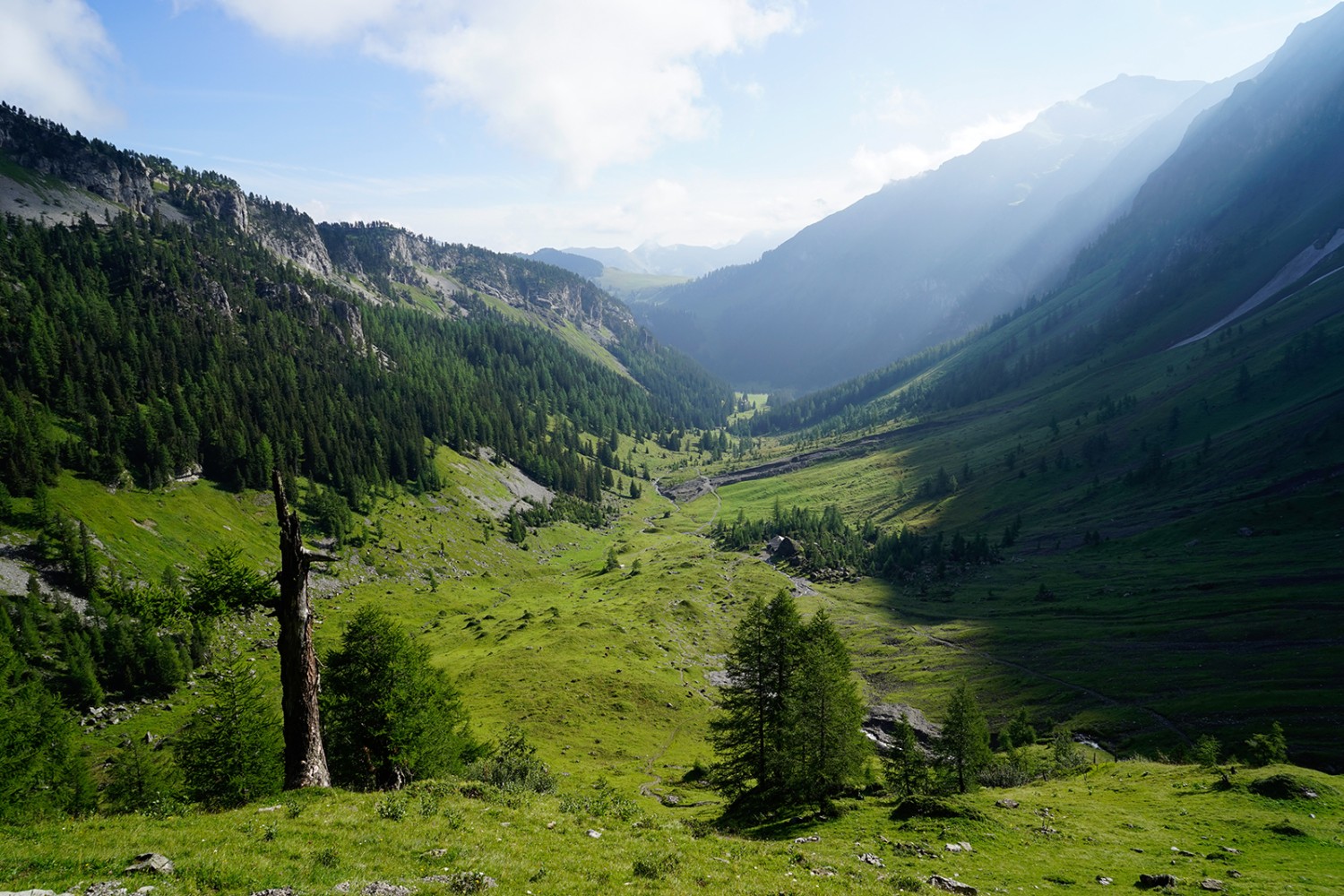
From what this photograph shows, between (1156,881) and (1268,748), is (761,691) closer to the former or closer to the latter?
(1156,881)

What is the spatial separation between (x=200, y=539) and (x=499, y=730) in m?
83.8

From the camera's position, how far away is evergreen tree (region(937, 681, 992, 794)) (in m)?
56.3

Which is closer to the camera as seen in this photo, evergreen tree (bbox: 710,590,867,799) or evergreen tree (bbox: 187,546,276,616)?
evergreen tree (bbox: 187,546,276,616)

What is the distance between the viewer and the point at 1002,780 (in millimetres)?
57156

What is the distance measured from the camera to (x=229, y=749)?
41938mm

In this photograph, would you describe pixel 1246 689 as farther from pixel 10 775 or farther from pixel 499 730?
pixel 10 775

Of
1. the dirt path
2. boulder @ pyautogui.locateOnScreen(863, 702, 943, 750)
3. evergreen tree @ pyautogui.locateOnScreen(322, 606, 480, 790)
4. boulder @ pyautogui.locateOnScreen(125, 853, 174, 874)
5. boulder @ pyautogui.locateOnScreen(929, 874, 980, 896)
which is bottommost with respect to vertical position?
boulder @ pyautogui.locateOnScreen(863, 702, 943, 750)

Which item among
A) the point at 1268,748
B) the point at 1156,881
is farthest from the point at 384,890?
the point at 1268,748

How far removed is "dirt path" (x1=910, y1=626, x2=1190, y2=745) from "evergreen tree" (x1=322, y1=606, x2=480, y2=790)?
97.6 m

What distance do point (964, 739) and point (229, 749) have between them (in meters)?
60.4

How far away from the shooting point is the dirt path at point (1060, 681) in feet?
282

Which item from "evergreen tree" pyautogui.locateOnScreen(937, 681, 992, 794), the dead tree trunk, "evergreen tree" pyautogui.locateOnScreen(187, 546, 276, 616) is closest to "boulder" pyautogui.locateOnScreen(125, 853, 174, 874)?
A: the dead tree trunk

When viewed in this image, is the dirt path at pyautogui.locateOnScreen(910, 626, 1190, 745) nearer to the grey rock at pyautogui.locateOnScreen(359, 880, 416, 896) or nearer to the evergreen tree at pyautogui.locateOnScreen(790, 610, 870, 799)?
the evergreen tree at pyautogui.locateOnScreen(790, 610, 870, 799)

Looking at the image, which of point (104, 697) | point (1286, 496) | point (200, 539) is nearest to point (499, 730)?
point (104, 697)
